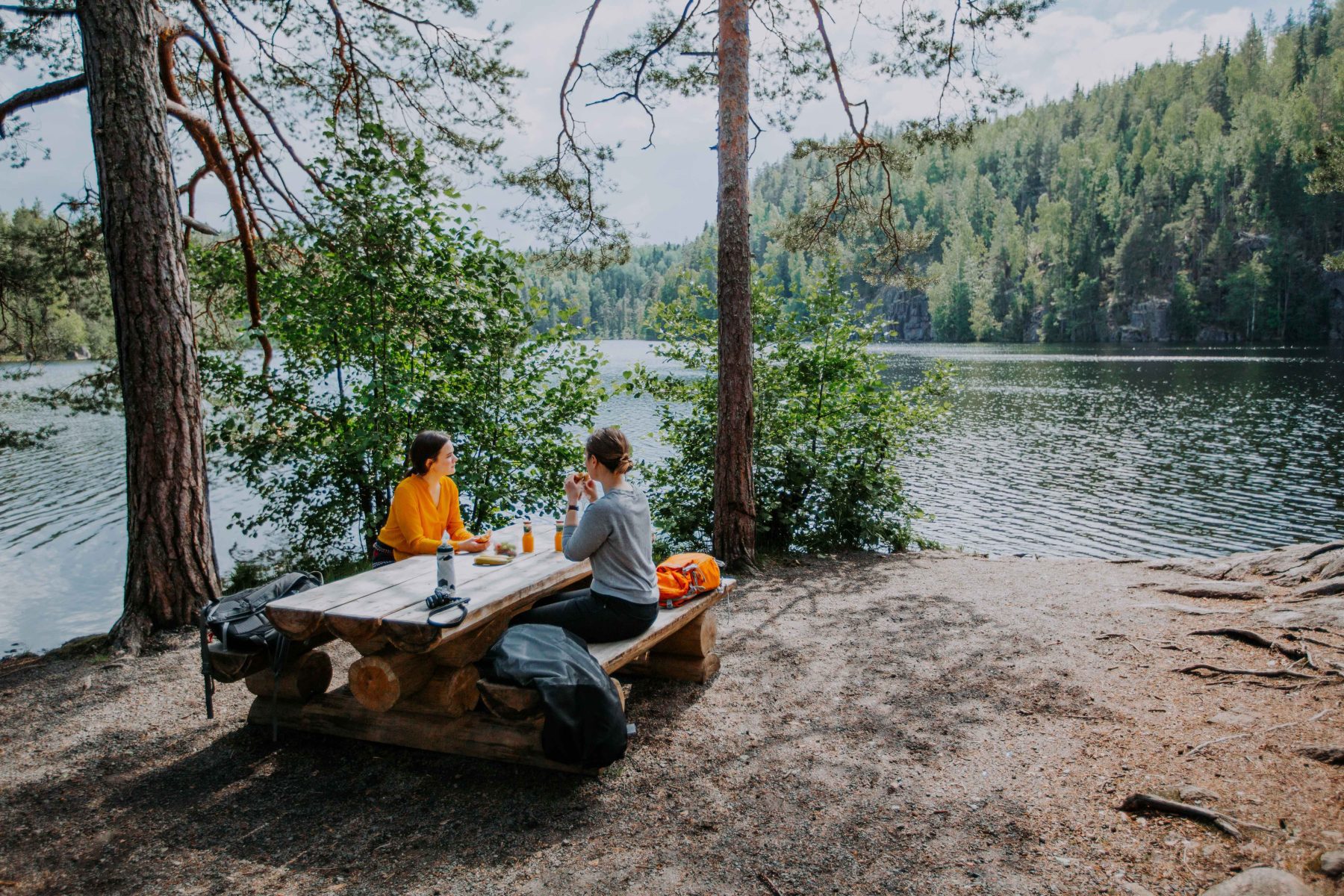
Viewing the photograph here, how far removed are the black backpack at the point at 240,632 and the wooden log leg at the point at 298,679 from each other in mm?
122

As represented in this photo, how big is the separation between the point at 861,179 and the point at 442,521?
7050mm

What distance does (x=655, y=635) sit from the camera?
4.16 metres

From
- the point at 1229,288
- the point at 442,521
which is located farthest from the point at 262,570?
the point at 1229,288

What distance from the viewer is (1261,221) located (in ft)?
235

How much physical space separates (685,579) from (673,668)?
64 cm

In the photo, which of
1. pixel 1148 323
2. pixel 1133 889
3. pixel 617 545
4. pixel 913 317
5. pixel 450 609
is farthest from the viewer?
pixel 913 317

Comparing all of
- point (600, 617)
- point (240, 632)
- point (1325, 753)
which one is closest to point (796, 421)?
point (600, 617)

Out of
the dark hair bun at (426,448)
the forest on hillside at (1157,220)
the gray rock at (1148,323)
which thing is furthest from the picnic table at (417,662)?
the gray rock at (1148,323)

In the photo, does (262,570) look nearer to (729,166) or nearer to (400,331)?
(400,331)

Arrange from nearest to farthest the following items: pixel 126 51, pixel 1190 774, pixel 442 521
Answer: pixel 1190 774 → pixel 442 521 → pixel 126 51

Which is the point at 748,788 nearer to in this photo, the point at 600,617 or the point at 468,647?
the point at 600,617

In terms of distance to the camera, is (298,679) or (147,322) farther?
(147,322)

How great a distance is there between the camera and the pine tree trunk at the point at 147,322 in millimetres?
5516

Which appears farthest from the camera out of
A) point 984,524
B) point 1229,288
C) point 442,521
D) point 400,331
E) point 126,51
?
point 1229,288
